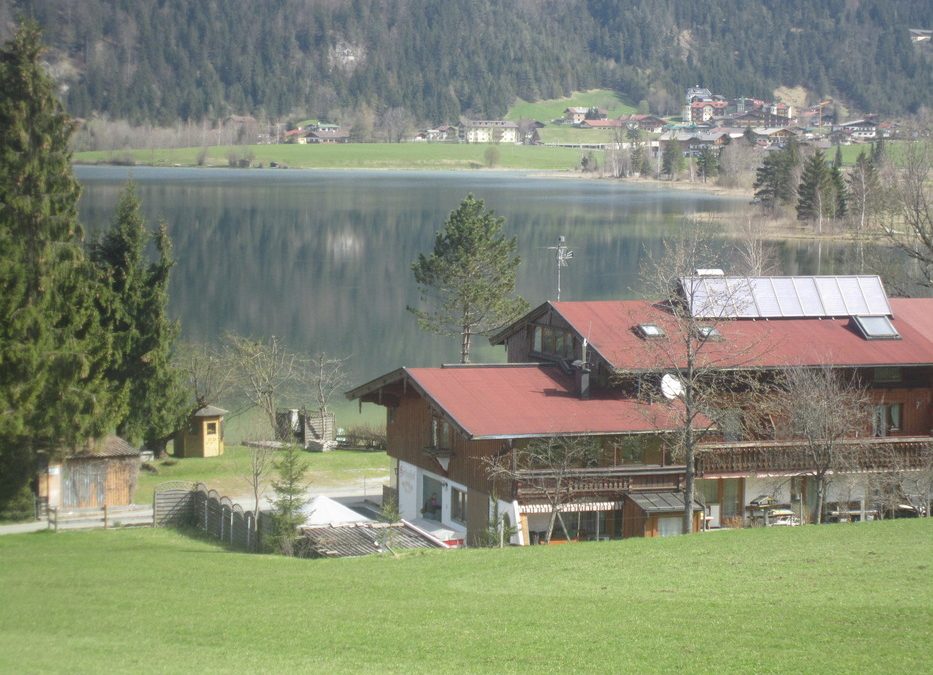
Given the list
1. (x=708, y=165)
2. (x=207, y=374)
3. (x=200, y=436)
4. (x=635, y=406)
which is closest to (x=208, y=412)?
(x=200, y=436)

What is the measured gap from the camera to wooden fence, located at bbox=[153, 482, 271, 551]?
24002 millimetres

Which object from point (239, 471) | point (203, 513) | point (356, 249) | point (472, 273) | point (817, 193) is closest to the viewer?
point (203, 513)

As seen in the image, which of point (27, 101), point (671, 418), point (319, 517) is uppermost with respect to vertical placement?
point (27, 101)

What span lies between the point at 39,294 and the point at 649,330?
12368 millimetres

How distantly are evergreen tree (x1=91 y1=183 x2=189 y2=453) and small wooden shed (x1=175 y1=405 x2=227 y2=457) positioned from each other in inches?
110

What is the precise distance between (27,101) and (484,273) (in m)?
17.4

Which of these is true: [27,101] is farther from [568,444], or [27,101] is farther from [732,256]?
[732,256]

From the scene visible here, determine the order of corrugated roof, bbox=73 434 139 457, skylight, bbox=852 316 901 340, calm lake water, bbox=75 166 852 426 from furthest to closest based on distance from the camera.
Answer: calm lake water, bbox=75 166 852 426, skylight, bbox=852 316 901 340, corrugated roof, bbox=73 434 139 457

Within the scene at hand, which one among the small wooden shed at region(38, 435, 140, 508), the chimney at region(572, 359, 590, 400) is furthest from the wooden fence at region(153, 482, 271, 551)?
the chimney at region(572, 359, 590, 400)

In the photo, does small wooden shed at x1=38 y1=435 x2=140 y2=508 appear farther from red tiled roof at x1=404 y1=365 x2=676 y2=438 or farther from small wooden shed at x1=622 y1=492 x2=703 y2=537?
small wooden shed at x1=622 y1=492 x2=703 y2=537

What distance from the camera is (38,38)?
90.1ft

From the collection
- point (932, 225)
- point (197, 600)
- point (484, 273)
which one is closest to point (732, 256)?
point (484, 273)

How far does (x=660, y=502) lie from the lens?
24047 mm

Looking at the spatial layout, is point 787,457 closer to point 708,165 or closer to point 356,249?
point 356,249
